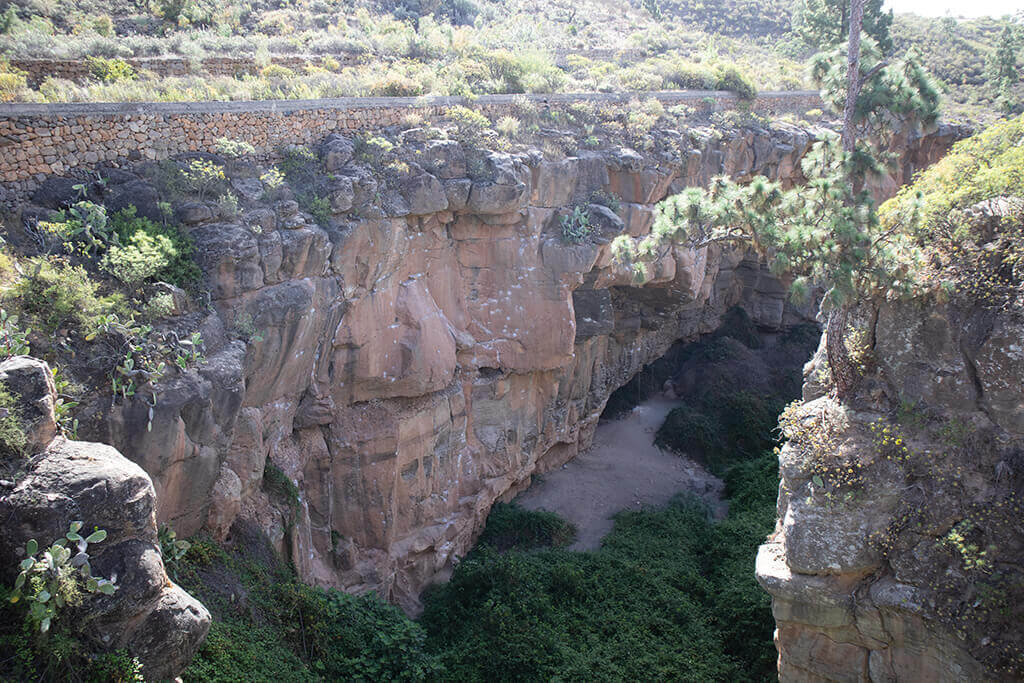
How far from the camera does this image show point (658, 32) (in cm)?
4112

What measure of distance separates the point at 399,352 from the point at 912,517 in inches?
442

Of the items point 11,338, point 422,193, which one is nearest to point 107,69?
point 422,193

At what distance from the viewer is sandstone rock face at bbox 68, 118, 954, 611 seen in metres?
13.2

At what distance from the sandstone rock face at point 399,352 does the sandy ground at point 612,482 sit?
0.90 metres

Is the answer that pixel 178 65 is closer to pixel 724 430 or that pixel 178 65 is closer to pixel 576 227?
pixel 576 227

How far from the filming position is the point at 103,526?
8.09 m

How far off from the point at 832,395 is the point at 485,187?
31.4 ft

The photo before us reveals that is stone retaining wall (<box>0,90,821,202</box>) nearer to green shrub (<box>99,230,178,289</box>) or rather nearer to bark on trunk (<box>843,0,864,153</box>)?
green shrub (<box>99,230,178,289</box>)

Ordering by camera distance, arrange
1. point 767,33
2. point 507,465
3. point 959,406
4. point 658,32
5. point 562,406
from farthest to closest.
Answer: point 767,33 < point 658,32 < point 562,406 < point 507,465 < point 959,406

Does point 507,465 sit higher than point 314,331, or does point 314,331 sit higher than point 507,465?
point 314,331

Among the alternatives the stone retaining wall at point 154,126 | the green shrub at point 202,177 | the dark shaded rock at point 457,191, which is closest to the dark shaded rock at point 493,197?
the dark shaded rock at point 457,191

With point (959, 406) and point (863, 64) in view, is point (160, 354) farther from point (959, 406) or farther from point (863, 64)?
point (863, 64)

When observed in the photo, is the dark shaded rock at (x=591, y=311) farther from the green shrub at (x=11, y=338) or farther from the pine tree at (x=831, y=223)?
the green shrub at (x=11, y=338)

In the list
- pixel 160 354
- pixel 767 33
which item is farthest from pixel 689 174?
pixel 767 33
